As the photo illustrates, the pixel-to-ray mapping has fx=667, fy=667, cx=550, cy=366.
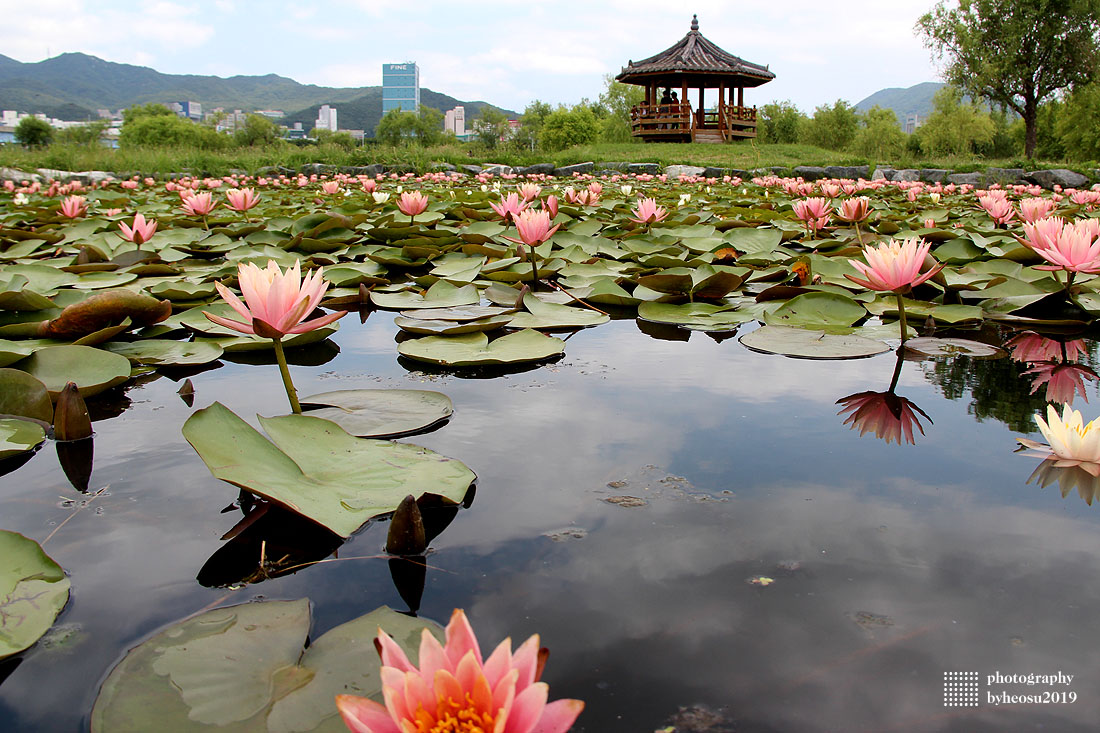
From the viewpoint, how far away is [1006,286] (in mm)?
2146

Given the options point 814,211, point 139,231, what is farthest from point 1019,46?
point 139,231

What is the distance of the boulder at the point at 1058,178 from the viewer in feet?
→ 33.1

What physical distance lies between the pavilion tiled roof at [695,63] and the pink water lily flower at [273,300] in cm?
1862

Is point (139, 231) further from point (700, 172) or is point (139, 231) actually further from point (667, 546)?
point (700, 172)

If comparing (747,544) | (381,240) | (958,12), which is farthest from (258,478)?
(958,12)

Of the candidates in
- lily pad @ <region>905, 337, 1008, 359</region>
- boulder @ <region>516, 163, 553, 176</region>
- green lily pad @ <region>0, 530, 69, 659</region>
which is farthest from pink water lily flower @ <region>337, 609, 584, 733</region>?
boulder @ <region>516, 163, 553, 176</region>

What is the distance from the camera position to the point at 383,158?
12.9 meters

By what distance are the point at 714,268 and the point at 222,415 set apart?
5.80ft

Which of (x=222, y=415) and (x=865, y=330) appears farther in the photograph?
(x=865, y=330)

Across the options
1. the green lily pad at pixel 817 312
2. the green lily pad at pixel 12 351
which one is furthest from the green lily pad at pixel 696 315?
the green lily pad at pixel 12 351

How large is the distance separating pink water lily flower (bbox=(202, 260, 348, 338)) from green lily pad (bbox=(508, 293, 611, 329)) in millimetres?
794

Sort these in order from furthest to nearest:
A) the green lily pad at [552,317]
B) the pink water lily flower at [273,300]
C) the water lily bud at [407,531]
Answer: the green lily pad at [552,317] < the pink water lily flower at [273,300] < the water lily bud at [407,531]

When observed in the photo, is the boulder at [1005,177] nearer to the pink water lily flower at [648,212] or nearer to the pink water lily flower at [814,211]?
the pink water lily flower at [814,211]

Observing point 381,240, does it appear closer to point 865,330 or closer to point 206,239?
point 206,239
